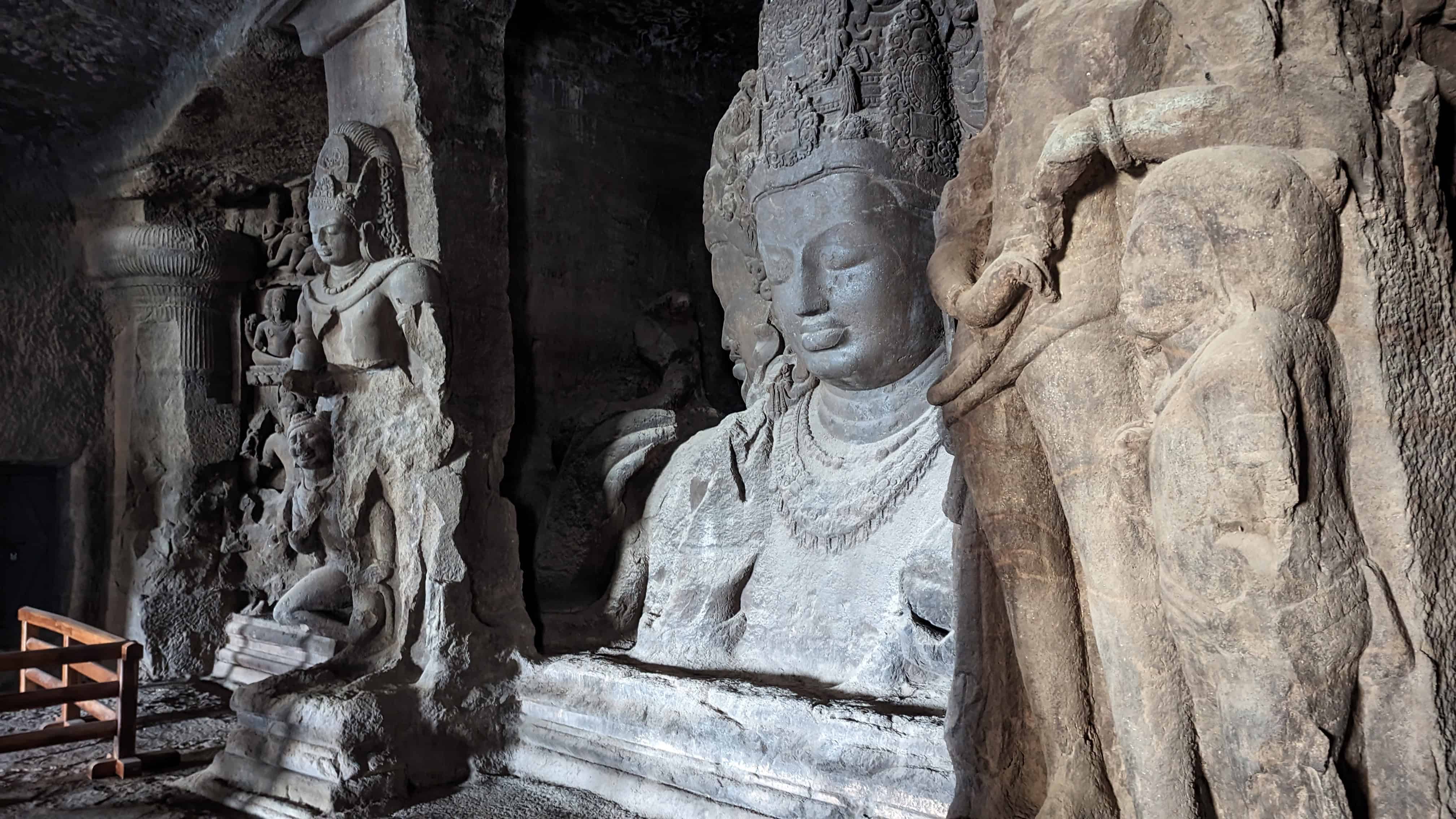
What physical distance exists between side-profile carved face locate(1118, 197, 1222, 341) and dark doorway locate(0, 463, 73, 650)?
5.75 metres

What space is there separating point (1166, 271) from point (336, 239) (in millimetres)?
3190

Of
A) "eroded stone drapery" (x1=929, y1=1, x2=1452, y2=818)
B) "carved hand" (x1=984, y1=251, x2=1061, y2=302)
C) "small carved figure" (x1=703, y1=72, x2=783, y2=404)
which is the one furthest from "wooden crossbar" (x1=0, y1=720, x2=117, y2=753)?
"carved hand" (x1=984, y1=251, x2=1061, y2=302)

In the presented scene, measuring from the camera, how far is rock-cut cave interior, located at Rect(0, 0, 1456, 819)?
1379mm

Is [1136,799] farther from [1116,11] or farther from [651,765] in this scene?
[651,765]

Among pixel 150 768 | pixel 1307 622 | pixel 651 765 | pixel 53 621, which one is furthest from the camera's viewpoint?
pixel 53 621

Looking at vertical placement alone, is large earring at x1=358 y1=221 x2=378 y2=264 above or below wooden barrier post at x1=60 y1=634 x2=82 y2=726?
above

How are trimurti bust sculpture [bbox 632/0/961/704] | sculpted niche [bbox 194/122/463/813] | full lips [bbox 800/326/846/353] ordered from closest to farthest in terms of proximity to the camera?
trimurti bust sculpture [bbox 632/0/961/704]
full lips [bbox 800/326/846/353]
sculpted niche [bbox 194/122/463/813]

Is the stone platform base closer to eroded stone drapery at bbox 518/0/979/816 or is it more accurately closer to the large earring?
eroded stone drapery at bbox 518/0/979/816

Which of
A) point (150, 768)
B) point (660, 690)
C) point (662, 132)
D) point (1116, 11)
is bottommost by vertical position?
point (150, 768)

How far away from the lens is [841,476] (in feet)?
10.7

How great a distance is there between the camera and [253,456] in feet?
18.6

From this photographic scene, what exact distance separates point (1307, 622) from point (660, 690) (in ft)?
7.11

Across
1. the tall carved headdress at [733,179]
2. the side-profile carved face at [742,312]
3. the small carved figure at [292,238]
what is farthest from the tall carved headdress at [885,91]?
the small carved figure at [292,238]

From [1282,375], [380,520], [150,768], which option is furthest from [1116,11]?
[150,768]
